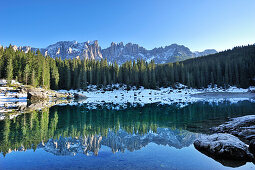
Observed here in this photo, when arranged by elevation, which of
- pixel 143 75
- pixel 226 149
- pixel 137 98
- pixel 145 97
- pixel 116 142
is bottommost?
pixel 116 142

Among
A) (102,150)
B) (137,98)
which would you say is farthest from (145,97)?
(102,150)

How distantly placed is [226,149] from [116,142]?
617 centimetres

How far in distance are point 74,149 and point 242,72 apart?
365 feet

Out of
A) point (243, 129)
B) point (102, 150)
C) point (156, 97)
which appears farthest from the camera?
point (156, 97)

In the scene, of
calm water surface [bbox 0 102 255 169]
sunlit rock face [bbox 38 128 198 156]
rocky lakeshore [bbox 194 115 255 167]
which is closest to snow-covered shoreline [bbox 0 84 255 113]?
calm water surface [bbox 0 102 255 169]

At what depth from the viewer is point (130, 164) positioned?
700 cm

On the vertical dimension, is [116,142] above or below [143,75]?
below

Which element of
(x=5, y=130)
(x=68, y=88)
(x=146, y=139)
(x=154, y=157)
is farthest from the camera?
(x=68, y=88)

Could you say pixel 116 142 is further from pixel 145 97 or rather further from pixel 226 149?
pixel 145 97

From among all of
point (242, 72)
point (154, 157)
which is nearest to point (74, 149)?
point (154, 157)

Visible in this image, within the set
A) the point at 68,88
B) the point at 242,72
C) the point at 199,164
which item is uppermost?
the point at 242,72

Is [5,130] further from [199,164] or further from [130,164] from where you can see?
[199,164]

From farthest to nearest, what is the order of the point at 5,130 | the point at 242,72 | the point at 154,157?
the point at 242,72 → the point at 5,130 → the point at 154,157

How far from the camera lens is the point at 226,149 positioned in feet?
24.6
